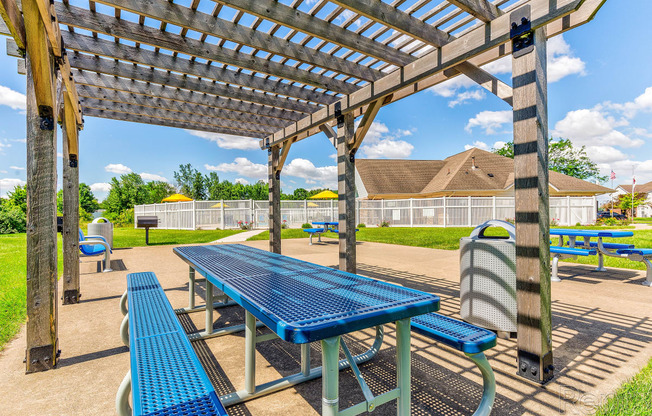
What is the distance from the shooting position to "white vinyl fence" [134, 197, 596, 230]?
769 inches

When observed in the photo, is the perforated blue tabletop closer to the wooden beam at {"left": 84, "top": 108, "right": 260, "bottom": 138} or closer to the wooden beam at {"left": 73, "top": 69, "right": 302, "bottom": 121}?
the wooden beam at {"left": 73, "top": 69, "right": 302, "bottom": 121}

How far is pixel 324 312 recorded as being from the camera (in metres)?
1.56

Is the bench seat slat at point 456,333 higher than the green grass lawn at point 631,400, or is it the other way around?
the bench seat slat at point 456,333

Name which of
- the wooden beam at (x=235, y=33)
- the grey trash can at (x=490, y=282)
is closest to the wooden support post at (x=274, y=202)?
the wooden beam at (x=235, y=33)

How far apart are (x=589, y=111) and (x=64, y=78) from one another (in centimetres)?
16799

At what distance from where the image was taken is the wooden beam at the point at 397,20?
285 cm

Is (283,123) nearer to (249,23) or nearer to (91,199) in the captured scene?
(249,23)

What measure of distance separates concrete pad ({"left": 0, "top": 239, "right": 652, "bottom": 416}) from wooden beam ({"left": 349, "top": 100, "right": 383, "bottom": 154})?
275 cm

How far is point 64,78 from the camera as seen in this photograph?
12.0ft

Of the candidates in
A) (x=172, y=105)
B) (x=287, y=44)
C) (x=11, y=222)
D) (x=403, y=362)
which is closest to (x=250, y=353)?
(x=403, y=362)

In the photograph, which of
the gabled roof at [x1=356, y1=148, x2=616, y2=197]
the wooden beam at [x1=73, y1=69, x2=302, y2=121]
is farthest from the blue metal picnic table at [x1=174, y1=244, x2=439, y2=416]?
the gabled roof at [x1=356, y1=148, x2=616, y2=197]

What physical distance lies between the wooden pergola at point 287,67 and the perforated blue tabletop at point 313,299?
52.2 inches

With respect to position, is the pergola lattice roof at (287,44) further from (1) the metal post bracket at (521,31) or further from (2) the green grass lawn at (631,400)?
(2) the green grass lawn at (631,400)

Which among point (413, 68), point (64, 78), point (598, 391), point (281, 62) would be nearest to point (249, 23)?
point (281, 62)
